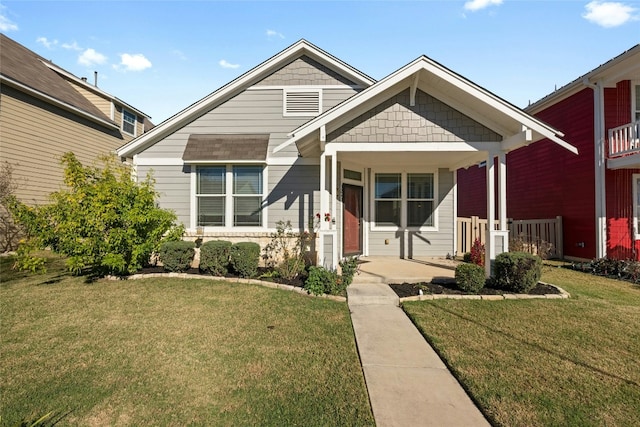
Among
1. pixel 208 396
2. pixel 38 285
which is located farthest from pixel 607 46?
pixel 38 285

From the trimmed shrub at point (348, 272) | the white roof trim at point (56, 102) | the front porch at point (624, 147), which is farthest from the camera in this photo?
the white roof trim at point (56, 102)

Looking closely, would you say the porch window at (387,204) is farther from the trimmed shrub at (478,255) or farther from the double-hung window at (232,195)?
the double-hung window at (232,195)

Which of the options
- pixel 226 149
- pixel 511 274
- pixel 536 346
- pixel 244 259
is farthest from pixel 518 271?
pixel 226 149

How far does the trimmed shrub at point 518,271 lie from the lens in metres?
5.94

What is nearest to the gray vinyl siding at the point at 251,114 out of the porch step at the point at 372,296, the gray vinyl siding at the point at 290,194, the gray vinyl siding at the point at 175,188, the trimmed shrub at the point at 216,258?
the gray vinyl siding at the point at 175,188

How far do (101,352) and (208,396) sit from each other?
1.74 metres

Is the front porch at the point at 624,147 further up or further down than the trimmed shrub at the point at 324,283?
further up

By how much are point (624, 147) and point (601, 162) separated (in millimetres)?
625

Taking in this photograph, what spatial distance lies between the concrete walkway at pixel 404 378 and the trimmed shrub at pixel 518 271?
241 centimetres

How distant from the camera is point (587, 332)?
4.32m

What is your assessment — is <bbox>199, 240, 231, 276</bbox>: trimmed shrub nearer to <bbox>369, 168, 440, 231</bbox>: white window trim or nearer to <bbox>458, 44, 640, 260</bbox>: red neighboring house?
<bbox>369, 168, 440, 231</bbox>: white window trim

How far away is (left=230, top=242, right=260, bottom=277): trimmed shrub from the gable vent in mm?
4247

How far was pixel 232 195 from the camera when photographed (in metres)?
8.93

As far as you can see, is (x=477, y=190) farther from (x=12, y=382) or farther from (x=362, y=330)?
(x=12, y=382)
